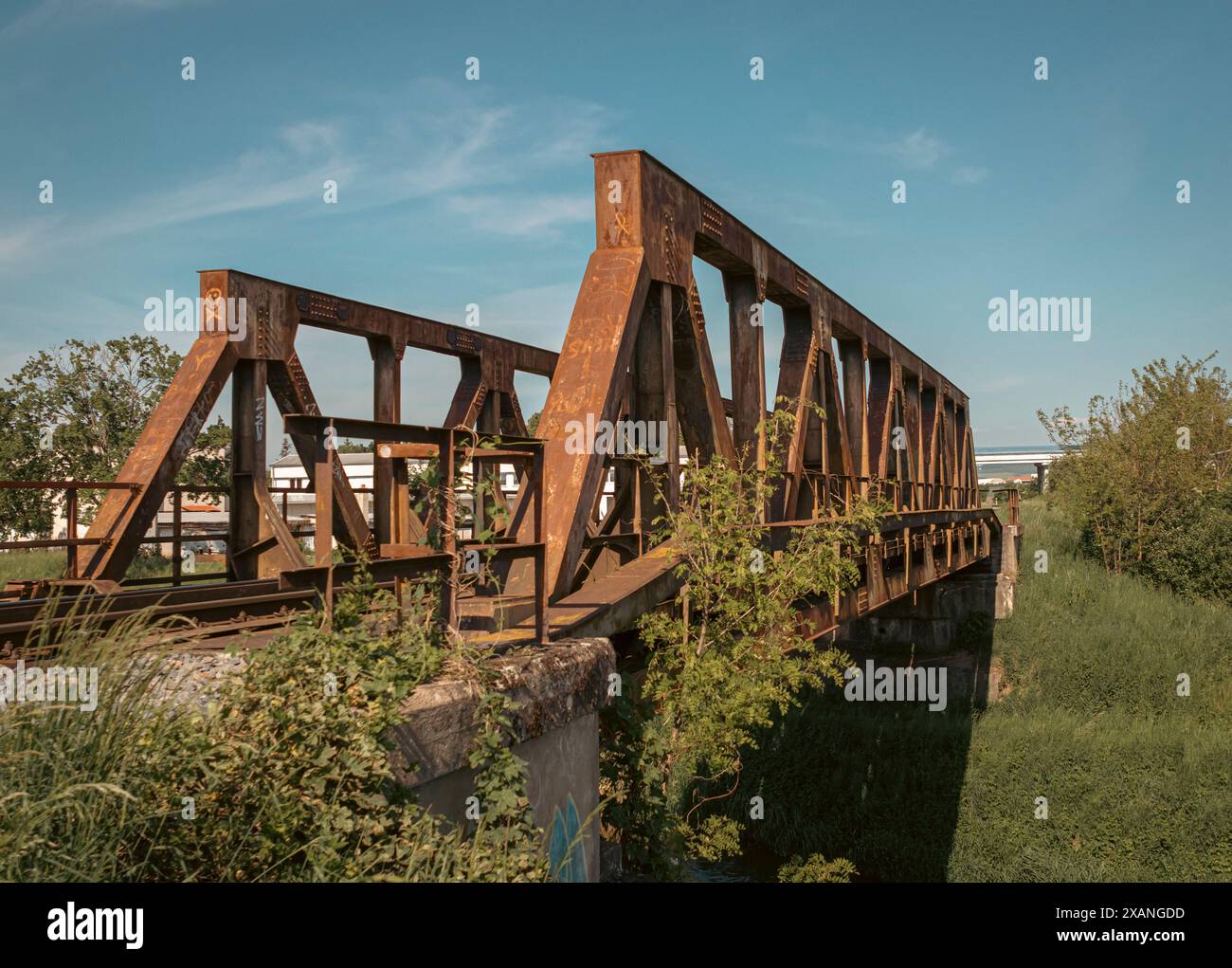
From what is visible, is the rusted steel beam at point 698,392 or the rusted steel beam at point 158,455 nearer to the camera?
the rusted steel beam at point 698,392

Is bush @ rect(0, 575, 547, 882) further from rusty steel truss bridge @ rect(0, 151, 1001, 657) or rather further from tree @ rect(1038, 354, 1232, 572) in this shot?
tree @ rect(1038, 354, 1232, 572)

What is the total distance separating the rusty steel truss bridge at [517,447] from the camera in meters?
5.31

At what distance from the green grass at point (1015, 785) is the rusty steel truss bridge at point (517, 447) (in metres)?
7.64

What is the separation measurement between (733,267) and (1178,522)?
105ft

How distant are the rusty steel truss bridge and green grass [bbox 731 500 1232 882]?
7641 millimetres

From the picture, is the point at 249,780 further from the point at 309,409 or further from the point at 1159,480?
the point at 1159,480

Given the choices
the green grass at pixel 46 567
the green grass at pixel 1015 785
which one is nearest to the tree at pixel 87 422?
the green grass at pixel 46 567

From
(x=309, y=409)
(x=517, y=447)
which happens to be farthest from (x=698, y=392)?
(x=309, y=409)

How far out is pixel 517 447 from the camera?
571 cm

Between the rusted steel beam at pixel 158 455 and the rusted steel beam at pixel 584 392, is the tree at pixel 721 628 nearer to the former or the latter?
the rusted steel beam at pixel 584 392

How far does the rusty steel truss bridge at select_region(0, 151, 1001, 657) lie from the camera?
5.31 meters
